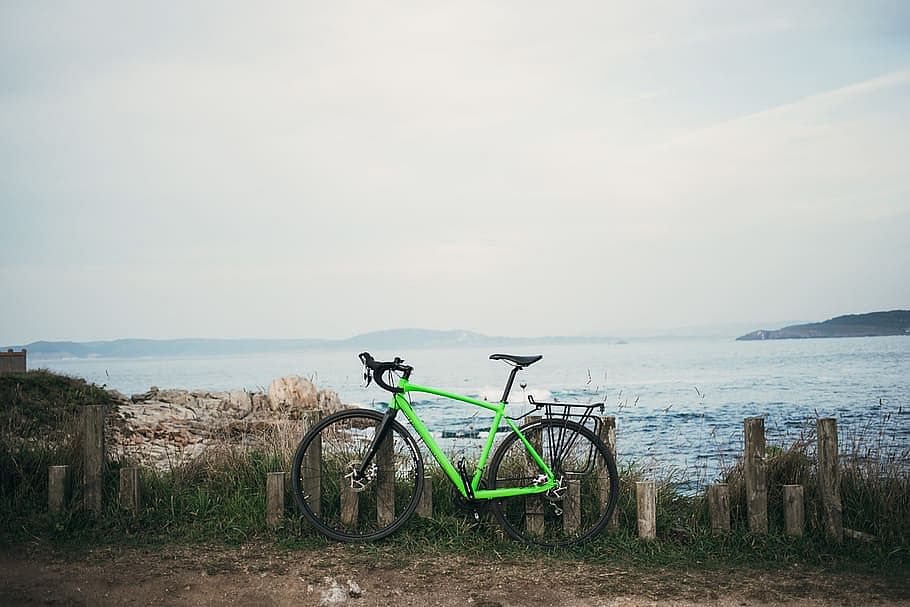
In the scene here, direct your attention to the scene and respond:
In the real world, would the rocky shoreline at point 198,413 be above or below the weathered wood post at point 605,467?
below

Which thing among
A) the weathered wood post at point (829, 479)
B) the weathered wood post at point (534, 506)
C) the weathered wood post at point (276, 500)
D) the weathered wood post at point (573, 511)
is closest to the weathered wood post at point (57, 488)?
the weathered wood post at point (276, 500)

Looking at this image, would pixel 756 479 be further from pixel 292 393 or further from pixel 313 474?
pixel 292 393

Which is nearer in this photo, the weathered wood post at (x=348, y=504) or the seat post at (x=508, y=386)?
the seat post at (x=508, y=386)

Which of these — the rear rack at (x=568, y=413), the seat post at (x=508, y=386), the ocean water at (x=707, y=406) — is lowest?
the ocean water at (x=707, y=406)

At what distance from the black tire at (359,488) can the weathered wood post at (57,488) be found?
1.77 m

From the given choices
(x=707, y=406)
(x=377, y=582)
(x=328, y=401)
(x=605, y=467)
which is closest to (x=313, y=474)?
(x=377, y=582)

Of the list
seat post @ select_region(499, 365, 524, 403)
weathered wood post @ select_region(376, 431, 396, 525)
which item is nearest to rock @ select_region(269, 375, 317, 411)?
weathered wood post @ select_region(376, 431, 396, 525)

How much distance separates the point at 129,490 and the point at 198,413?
1497 centimetres

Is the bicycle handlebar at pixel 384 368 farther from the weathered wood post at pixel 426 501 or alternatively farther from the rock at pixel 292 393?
the rock at pixel 292 393

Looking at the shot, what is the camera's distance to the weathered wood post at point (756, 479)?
5.89 m

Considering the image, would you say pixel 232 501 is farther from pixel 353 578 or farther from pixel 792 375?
pixel 792 375

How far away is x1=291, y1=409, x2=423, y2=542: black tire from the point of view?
19.7ft

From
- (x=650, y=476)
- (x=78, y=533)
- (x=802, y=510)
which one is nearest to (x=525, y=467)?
(x=650, y=476)

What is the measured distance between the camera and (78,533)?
19.7ft
